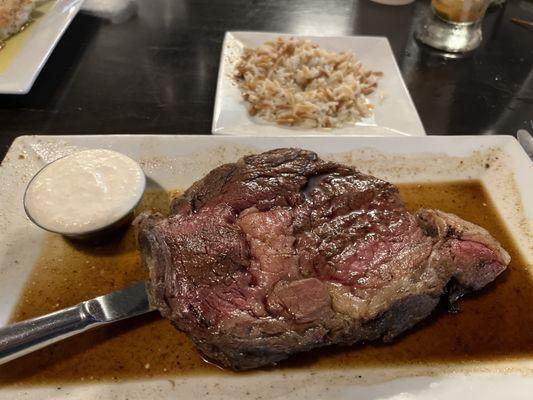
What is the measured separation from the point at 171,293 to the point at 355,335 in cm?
94

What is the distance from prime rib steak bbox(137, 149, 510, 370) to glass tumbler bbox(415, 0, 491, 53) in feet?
10.9

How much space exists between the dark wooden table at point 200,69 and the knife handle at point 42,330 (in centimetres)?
202

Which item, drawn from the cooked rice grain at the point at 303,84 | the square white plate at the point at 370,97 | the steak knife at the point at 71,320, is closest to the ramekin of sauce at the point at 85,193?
the steak knife at the point at 71,320

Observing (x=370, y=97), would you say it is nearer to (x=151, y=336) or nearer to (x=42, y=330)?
(x=151, y=336)

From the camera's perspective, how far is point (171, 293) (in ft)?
7.33

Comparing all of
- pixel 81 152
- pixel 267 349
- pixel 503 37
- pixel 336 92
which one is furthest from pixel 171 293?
pixel 503 37

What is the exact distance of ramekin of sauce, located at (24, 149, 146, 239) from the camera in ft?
8.95

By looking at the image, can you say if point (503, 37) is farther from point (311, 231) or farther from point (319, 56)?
point (311, 231)

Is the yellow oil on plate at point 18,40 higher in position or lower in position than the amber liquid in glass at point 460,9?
lower

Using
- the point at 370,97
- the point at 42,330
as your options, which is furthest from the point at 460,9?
the point at 42,330

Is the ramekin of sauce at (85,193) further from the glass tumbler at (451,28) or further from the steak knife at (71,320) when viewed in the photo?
the glass tumbler at (451,28)

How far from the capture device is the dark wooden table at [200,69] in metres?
4.21

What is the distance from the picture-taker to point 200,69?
192 inches

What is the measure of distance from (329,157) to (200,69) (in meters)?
2.25
